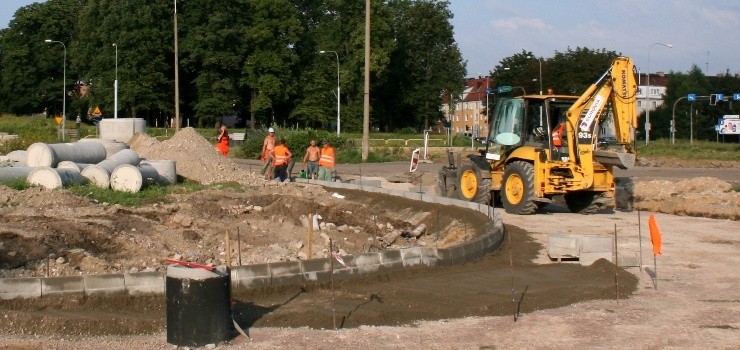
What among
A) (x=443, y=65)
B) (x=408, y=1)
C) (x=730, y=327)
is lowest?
(x=730, y=327)

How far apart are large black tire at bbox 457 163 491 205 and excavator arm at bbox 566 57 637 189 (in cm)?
250

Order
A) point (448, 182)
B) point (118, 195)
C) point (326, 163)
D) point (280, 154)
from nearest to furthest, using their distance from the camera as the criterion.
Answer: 1. point (118, 195)
2. point (448, 182)
3. point (280, 154)
4. point (326, 163)

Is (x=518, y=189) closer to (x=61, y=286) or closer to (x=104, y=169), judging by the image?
(x=104, y=169)

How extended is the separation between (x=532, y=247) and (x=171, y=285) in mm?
8387

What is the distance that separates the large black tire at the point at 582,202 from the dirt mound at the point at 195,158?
901 centimetres

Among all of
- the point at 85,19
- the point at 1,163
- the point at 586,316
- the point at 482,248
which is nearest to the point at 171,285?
the point at 586,316

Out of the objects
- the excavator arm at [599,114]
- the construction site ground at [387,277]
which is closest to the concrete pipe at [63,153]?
the construction site ground at [387,277]

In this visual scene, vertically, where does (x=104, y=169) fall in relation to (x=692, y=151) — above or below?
below

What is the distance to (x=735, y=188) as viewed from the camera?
27.1 meters

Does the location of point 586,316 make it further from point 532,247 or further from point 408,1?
point 408,1

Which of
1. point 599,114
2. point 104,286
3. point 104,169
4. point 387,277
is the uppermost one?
point 599,114

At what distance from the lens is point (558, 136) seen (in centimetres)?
2023

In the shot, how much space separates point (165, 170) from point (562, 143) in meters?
10.7

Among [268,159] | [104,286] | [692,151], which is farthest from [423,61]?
[104,286]
